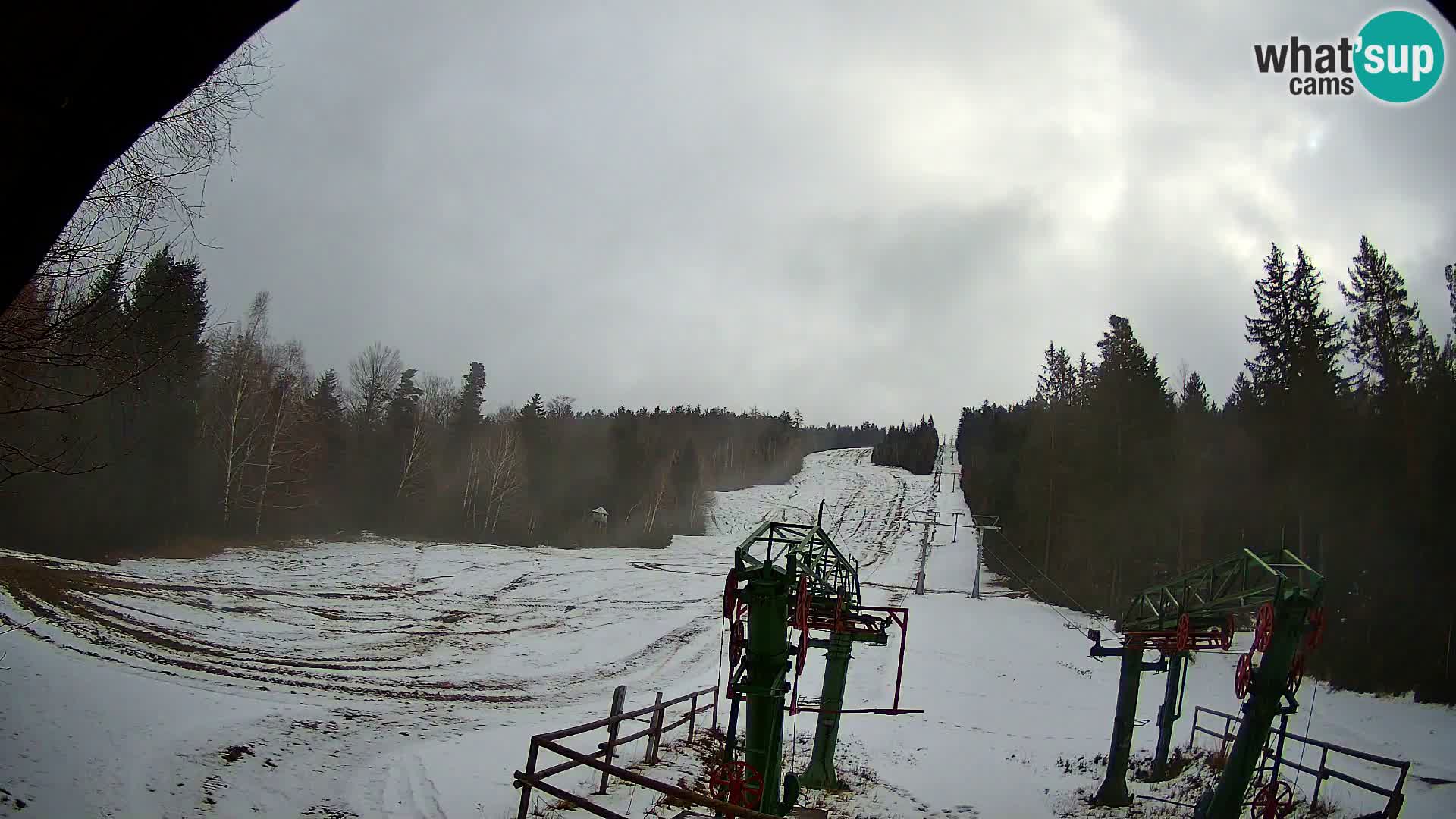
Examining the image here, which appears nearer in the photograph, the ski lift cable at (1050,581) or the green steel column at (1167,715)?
the green steel column at (1167,715)

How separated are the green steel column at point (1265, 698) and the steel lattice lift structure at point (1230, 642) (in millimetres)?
12

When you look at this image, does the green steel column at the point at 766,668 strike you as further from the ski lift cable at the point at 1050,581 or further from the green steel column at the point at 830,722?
the ski lift cable at the point at 1050,581

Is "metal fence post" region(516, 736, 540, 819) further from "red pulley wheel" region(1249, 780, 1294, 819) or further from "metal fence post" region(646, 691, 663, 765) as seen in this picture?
"red pulley wheel" region(1249, 780, 1294, 819)

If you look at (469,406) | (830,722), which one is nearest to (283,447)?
(469,406)

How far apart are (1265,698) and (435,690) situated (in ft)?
60.0

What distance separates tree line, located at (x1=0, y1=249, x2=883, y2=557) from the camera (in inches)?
230

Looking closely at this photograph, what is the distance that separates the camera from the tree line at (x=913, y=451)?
364ft

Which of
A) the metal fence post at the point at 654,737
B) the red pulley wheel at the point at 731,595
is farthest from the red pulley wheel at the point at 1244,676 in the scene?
the metal fence post at the point at 654,737

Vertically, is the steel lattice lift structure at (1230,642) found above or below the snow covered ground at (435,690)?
above

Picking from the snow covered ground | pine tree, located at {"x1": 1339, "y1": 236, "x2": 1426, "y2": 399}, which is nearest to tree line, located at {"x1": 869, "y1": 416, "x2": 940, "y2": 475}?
the snow covered ground

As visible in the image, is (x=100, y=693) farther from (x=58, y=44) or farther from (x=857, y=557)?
(x=857, y=557)

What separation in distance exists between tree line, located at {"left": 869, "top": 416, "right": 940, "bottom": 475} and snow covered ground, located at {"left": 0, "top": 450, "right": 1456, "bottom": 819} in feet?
229

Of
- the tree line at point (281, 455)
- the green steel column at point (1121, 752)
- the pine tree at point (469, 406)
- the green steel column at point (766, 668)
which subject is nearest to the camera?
the tree line at point (281, 455)

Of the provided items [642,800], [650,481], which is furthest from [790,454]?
[642,800]
